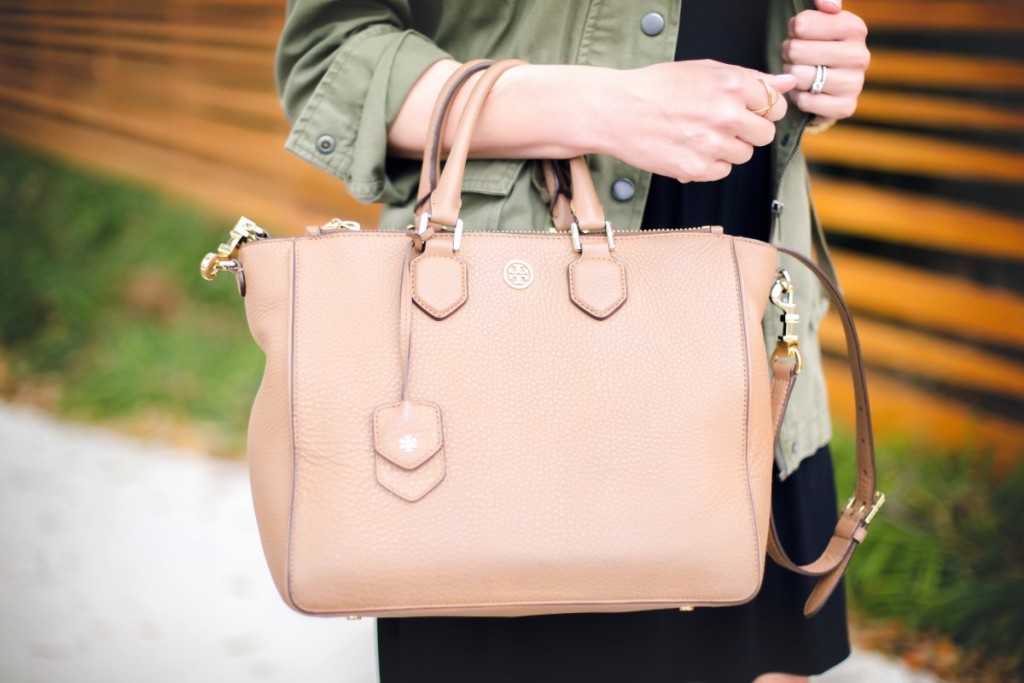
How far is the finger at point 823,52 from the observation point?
44.0 inches

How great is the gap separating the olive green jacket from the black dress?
0.07 metres

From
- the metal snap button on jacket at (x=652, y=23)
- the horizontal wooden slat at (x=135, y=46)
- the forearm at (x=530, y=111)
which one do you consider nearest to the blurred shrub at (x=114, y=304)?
the horizontal wooden slat at (x=135, y=46)

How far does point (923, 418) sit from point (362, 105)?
8.23ft

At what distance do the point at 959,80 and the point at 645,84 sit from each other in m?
2.31

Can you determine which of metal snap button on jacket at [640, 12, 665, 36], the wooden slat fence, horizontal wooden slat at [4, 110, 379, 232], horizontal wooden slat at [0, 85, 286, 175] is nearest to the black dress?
metal snap button on jacket at [640, 12, 665, 36]

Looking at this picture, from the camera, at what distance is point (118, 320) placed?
402 centimetres

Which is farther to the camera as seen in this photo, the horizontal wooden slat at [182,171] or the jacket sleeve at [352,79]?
the horizontal wooden slat at [182,171]

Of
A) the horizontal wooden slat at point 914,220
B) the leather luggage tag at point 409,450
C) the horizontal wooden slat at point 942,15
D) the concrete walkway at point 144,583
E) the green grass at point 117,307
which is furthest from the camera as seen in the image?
the green grass at point 117,307

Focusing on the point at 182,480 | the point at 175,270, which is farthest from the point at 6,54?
the point at 182,480

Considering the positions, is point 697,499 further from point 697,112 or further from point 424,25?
point 424,25

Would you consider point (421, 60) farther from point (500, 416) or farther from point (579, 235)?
point (500, 416)

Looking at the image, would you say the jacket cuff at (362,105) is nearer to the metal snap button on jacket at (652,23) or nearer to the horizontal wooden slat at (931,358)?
the metal snap button on jacket at (652,23)

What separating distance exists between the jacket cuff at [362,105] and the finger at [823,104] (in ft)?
1.47

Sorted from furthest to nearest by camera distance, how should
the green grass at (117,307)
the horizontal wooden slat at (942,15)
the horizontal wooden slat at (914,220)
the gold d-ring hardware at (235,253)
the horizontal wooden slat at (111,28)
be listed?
the horizontal wooden slat at (111,28)
the green grass at (117,307)
the horizontal wooden slat at (914,220)
the horizontal wooden slat at (942,15)
the gold d-ring hardware at (235,253)
